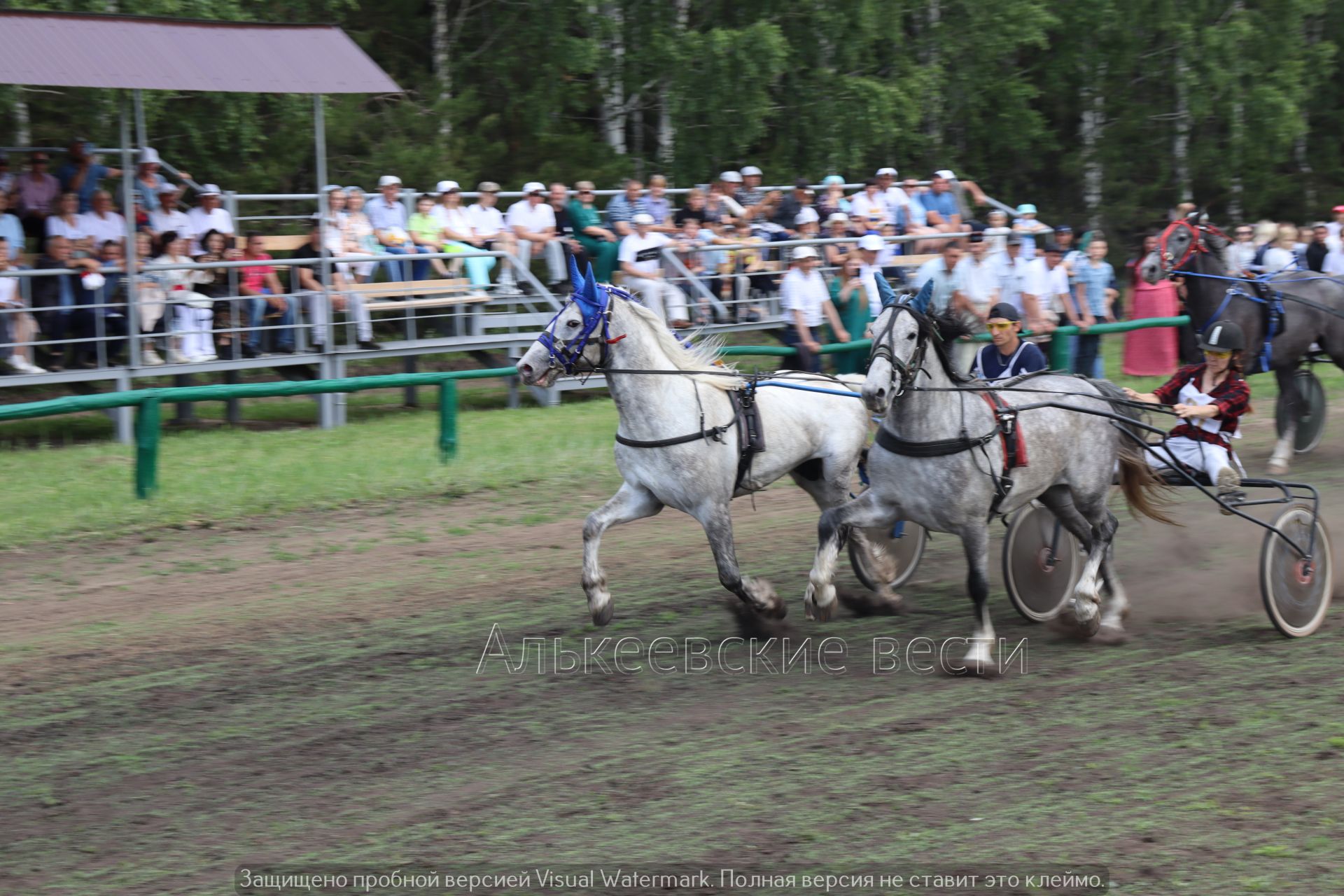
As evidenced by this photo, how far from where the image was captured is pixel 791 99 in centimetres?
2156

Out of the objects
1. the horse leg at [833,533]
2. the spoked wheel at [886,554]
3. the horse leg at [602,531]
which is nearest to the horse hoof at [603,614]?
the horse leg at [602,531]

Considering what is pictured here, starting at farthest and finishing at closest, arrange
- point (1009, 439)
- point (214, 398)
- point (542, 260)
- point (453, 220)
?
point (542, 260), point (453, 220), point (214, 398), point (1009, 439)

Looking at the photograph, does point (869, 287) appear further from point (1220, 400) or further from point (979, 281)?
point (1220, 400)

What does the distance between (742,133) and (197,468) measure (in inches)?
448

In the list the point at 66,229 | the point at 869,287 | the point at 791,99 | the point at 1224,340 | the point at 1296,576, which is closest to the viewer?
the point at 1296,576

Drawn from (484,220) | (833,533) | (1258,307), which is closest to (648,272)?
(484,220)

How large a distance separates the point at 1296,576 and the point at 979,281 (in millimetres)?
6665

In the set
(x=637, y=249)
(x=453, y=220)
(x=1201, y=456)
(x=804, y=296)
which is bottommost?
(x=1201, y=456)

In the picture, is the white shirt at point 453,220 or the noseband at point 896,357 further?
the white shirt at point 453,220

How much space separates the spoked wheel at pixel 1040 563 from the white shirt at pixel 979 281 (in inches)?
238

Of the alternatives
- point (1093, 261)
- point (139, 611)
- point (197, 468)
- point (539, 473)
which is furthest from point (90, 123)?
point (1093, 261)

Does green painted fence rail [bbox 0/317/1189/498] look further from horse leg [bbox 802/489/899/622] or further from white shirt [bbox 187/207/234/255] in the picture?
white shirt [bbox 187/207/234/255]

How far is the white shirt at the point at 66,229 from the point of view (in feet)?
40.6

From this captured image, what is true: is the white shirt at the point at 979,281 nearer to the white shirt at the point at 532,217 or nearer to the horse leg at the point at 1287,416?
the horse leg at the point at 1287,416
